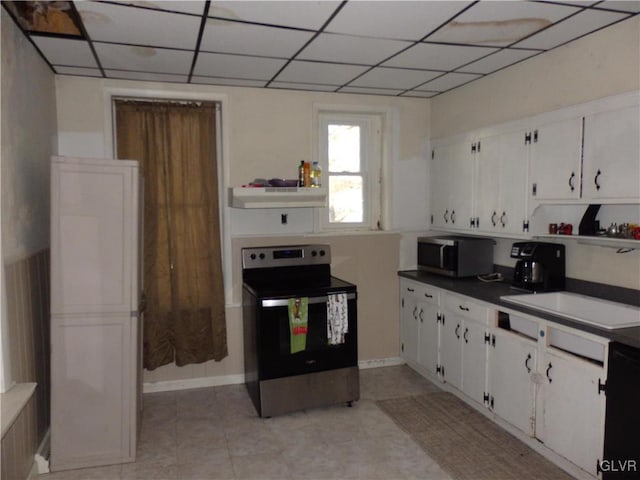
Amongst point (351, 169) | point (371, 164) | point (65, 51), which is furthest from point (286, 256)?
point (65, 51)

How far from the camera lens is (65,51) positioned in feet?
9.90

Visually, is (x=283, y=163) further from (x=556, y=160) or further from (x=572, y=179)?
(x=572, y=179)

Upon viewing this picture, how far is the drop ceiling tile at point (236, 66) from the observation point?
125 inches

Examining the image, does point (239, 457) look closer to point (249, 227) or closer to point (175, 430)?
point (175, 430)

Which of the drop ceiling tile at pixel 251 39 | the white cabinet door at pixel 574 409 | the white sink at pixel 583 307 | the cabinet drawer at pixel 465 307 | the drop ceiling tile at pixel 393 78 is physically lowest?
the white cabinet door at pixel 574 409

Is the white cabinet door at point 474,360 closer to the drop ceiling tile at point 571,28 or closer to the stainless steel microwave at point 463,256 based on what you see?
the stainless steel microwave at point 463,256

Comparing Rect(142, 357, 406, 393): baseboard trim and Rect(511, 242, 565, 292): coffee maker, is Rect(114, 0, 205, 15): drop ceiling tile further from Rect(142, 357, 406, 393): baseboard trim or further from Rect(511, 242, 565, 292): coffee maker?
Rect(142, 357, 406, 393): baseboard trim

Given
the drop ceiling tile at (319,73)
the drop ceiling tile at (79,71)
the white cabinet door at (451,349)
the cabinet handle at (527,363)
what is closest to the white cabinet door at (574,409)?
the cabinet handle at (527,363)

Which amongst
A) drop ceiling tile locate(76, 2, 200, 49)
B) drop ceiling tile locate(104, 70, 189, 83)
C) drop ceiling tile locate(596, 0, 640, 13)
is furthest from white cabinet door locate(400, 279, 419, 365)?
drop ceiling tile locate(76, 2, 200, 49)

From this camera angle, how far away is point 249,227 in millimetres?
4047

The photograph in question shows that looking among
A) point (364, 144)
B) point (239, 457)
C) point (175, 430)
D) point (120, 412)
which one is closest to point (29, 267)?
point (120, 412)

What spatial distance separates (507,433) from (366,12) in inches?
107

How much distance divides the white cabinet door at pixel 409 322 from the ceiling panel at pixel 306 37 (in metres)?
1.81

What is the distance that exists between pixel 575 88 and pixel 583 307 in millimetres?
1371
